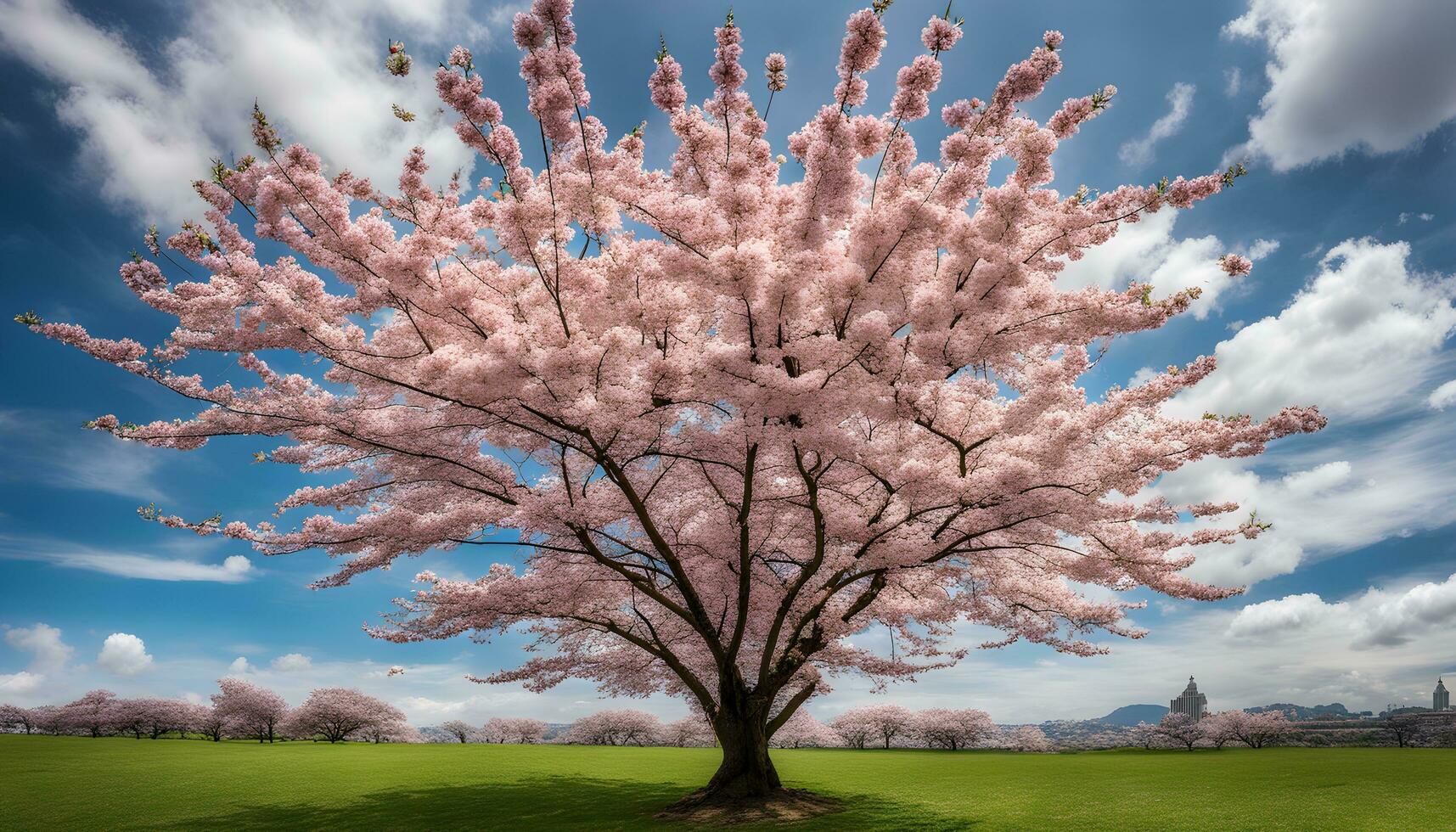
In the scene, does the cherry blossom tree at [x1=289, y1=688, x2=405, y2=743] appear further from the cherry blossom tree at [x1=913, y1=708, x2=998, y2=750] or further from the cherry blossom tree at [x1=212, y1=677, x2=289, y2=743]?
the cherry blossom tree at [x1=913, y1=708, x2=998, y2=750]

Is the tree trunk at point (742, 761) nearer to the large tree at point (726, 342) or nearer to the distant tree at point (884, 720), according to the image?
the large tree at point (726, 342)

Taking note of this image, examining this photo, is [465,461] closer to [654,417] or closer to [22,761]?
[654,417]

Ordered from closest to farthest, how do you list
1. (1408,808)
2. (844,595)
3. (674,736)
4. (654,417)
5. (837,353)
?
(837,353)
(654,417)
(1408,808)
(844,595)
(674,736)

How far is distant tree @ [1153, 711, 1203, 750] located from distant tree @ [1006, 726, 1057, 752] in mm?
7209

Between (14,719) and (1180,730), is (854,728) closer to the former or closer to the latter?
(1180,730)

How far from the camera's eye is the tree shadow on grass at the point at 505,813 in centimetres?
1089

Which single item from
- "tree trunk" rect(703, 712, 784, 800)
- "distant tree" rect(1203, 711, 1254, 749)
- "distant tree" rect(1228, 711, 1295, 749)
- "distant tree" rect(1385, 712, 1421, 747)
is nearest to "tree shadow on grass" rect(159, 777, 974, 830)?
"tree trunk" rect(703, 712, 784, 800)

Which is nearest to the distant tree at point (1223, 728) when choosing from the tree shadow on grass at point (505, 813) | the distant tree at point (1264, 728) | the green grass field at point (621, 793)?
the distant tree at point (1264, 728)

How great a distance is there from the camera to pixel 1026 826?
33.9ft

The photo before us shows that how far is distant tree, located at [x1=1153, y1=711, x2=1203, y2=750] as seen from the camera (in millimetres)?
39594

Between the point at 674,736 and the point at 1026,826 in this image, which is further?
the point at 674,736

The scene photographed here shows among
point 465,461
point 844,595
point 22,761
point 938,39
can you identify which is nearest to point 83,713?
point 22,761

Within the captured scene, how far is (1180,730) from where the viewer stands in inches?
1629

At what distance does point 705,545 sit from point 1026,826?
6611 mm
